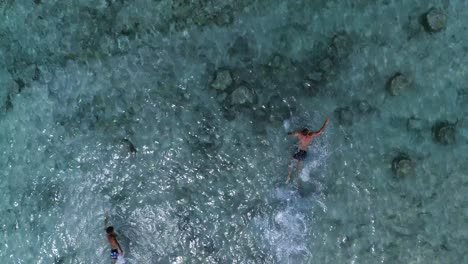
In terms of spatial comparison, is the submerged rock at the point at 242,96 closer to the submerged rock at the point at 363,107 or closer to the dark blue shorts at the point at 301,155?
the dark blue shorts at the point at 301,155

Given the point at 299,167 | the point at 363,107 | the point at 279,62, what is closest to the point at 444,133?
the point at 363,107

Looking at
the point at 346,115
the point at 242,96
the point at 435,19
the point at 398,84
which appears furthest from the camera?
the point at 242,96

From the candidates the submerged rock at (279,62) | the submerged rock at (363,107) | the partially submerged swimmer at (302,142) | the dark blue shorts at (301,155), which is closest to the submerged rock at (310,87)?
the submerged rock at (279,62)

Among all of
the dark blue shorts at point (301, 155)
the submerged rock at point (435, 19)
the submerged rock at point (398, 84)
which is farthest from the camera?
the dark blue shorts at point (301, 155)

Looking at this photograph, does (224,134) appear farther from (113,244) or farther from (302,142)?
(113,244)

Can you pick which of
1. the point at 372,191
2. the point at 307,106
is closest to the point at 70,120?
the point at 307,106

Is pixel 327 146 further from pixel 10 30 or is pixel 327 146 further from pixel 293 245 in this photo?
pixel 10 30
